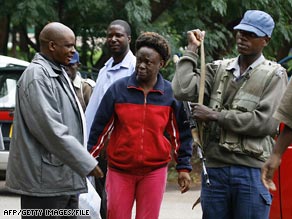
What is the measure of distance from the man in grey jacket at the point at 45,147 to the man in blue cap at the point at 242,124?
0.79 metres

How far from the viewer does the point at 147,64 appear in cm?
641

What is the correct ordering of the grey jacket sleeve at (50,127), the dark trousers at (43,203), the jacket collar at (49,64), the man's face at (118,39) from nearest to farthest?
the grey jacket sleeve at (50,127) → the dark trousers at (43,203) → the jacket collar at (49,64) → the man's face at (118,39)

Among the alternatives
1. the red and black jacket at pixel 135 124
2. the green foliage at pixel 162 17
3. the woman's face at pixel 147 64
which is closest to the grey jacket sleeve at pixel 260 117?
the red and black jacket at pixel 135 124

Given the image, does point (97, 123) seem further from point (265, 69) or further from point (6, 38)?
point (6, 38)

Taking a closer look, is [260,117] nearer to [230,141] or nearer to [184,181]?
[230,141]

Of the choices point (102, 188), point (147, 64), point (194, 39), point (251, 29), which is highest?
point (251, 29)

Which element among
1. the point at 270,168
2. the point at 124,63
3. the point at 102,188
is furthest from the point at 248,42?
the point at 102,188

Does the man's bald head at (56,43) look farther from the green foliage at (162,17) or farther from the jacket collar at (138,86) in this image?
the green foliage at (162,17)

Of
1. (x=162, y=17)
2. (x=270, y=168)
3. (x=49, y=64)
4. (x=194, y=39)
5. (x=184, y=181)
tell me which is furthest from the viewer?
(x=162, y=17)

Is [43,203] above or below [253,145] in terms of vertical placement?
below

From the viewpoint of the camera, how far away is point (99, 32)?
13.5 metres

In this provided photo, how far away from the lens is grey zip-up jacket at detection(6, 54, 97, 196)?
5.23 m

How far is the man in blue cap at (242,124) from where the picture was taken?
5.58 meters

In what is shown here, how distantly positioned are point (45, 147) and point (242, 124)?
4.17ft
